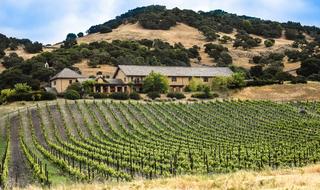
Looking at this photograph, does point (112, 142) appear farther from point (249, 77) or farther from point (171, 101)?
point (249, 77)

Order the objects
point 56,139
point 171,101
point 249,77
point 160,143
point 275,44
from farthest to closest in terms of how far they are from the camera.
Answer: point 275,44
point 249,77
point 171,101
point 56,139
point 160,143

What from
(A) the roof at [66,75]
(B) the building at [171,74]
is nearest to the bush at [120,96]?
(B) the building at [171,74]

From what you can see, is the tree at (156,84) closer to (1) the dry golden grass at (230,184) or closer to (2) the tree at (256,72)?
(2) the tree at (256,72)

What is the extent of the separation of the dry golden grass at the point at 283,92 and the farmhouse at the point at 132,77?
19.1m

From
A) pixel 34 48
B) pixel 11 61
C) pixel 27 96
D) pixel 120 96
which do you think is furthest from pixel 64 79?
pixel 34 48

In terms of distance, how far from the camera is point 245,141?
2164 inches

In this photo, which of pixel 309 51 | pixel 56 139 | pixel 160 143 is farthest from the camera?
pixel 309 51

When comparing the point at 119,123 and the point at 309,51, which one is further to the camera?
the point at 309,51

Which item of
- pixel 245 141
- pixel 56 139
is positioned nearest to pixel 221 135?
pixel 245 141

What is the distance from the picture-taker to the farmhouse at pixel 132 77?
364 feet

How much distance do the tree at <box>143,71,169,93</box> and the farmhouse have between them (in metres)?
5.93

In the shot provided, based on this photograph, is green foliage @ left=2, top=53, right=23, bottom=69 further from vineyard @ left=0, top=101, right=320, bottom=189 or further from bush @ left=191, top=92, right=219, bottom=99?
vineyard @ left=0, top=101, right=320, bottom=189

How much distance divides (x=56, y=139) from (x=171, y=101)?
33395 millimetres

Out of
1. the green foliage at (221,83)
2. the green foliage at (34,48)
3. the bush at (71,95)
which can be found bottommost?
the bush at (71,95)
